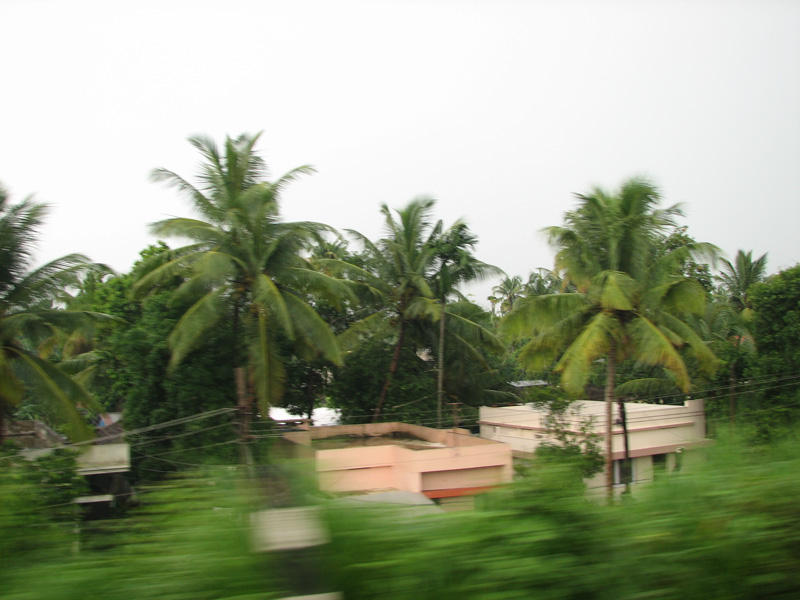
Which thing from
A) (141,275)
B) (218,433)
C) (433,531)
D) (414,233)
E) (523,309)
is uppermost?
(414,233)

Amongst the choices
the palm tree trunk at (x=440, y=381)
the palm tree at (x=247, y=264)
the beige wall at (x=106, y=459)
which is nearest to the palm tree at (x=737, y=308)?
the palm tree trunk at (x=440, y=381)

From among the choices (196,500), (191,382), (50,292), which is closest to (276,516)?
(196,500)

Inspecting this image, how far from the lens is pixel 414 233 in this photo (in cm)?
2156

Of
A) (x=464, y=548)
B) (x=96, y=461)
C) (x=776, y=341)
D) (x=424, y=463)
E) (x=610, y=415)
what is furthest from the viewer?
(x=776, y=341)

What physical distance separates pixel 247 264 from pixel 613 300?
27.0 feet

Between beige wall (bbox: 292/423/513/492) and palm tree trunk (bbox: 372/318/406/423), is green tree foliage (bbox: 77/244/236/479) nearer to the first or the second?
beige wall (bbox: 292/423/513/492)

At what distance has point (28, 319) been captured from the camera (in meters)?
12.1

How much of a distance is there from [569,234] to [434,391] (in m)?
9.51

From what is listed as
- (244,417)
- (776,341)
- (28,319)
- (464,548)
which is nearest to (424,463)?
(244,417)

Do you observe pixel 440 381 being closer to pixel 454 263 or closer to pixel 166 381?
pixel 454 263

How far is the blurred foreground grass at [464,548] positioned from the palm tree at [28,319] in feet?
32.9

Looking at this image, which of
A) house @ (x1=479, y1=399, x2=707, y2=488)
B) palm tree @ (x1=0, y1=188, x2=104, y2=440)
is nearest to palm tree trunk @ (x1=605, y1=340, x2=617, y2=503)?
house @ (x1=479, y1=399, x2=707, y2=488)

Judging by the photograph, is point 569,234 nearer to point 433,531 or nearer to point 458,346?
point 458,346

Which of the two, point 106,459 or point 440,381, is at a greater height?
point 440,381
